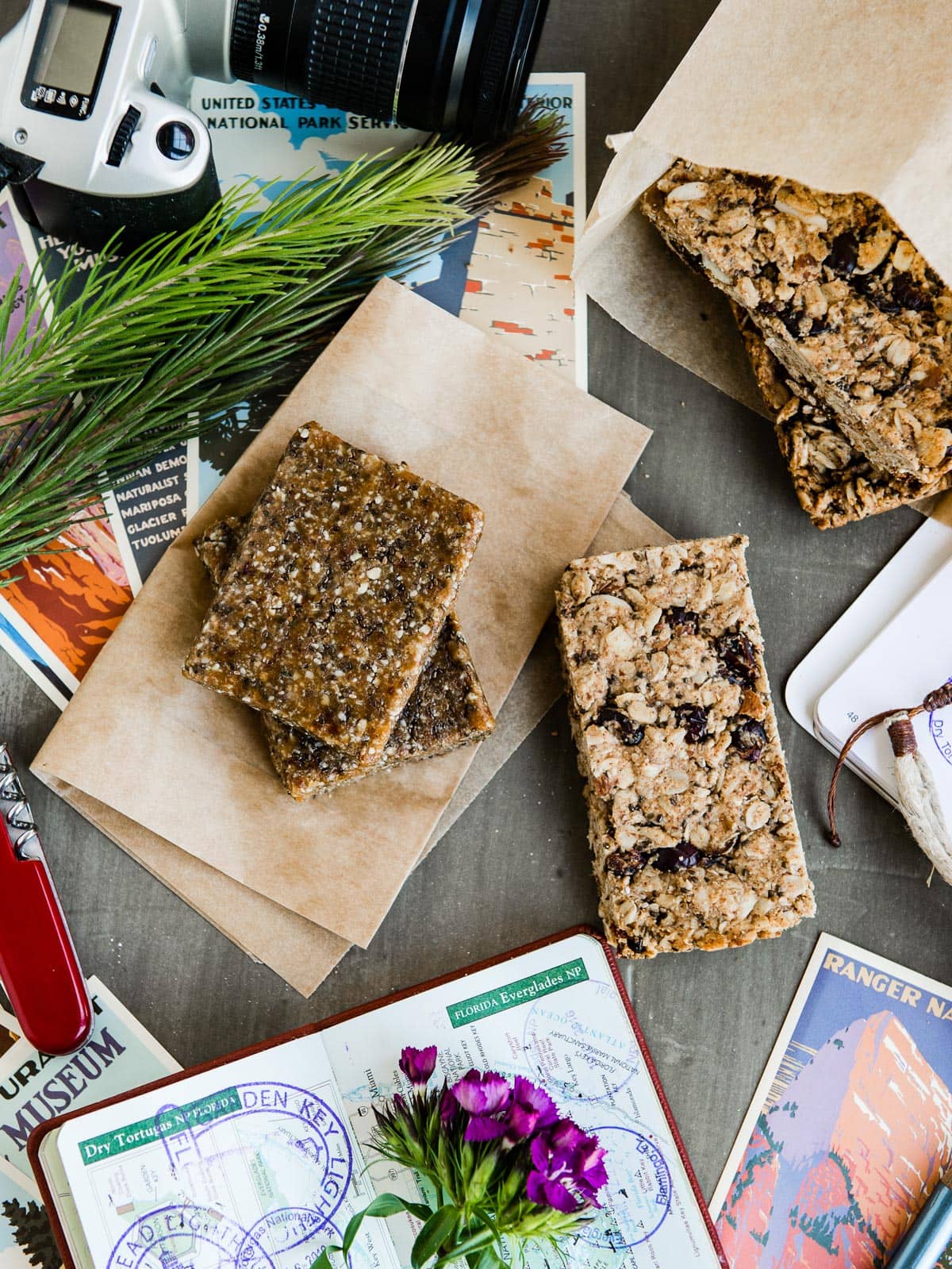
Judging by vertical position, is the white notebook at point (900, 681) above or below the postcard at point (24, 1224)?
above

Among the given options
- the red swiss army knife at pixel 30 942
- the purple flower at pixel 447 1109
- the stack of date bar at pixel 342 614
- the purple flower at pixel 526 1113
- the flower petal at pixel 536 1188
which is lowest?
the red swiss army knife at pixel 30 942

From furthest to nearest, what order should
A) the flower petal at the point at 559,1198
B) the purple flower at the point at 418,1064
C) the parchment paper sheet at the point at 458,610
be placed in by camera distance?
1. the parchment paper sheet at the point at 458,610
2. the purple flower at the point at 418,1064
3. the flower petal at the point at 559,1198

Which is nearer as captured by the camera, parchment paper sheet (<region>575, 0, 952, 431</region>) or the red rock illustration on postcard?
parchment paper sheet (<region>575, 0, 952, 431</region>)

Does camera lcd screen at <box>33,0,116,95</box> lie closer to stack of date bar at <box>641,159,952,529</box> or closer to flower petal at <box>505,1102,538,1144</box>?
stack of date bar at <box>641,159,952,529</box>

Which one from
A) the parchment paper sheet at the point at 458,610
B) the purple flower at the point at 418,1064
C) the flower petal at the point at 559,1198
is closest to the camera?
the flower petal at the point at 559,1198

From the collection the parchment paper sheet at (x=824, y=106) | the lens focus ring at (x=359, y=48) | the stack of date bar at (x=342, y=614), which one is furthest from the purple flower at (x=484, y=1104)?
the lens focus ring at (x=359, y=48)

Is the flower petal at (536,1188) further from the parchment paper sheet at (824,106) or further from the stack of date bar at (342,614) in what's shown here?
the parchment paper sheet at (824,106)

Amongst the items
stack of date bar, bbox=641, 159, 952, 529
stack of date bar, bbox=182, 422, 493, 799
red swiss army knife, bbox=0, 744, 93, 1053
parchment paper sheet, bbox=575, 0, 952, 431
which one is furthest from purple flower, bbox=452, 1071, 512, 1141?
parchment paper sheet, bbox=575, 0, 952, 431
